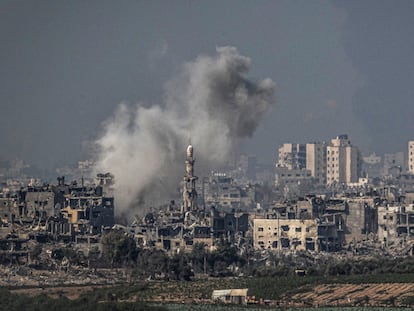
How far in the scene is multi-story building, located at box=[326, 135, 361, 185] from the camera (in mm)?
192250

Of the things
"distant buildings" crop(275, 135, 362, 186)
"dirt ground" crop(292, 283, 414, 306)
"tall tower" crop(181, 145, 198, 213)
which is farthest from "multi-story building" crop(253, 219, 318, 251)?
"distant buildings" crop(275, 135, 362, 186)

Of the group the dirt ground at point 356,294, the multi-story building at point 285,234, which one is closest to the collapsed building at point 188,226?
the multi-story building at point 285,234

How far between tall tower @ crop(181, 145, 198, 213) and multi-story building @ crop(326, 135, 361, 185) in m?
68.2

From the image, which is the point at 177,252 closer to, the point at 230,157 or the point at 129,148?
the point at 129,148

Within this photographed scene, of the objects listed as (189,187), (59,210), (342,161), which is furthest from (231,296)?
(342,161)

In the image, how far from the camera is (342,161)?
194 metres

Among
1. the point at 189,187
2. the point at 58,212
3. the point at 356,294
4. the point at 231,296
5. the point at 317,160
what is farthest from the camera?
the point at 317,160

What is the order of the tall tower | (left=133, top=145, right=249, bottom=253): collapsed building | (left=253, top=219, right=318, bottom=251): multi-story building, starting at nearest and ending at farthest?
1. (left=133, top=145, right=249, bottom=253): collapsed building
2. (left=253, top=219, right=318, bottom=251): multi-story building
3. the tall tower

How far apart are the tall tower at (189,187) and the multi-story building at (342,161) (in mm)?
68178

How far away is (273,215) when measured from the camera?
4724 inches

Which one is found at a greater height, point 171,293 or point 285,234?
point 285,234

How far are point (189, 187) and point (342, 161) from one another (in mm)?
73870

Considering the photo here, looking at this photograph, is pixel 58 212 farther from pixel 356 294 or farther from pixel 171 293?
pixel 356 294

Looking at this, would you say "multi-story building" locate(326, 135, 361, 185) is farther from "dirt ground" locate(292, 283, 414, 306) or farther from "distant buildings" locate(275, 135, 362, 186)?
"dirt ground" locate(292, 283, 414, 306)
